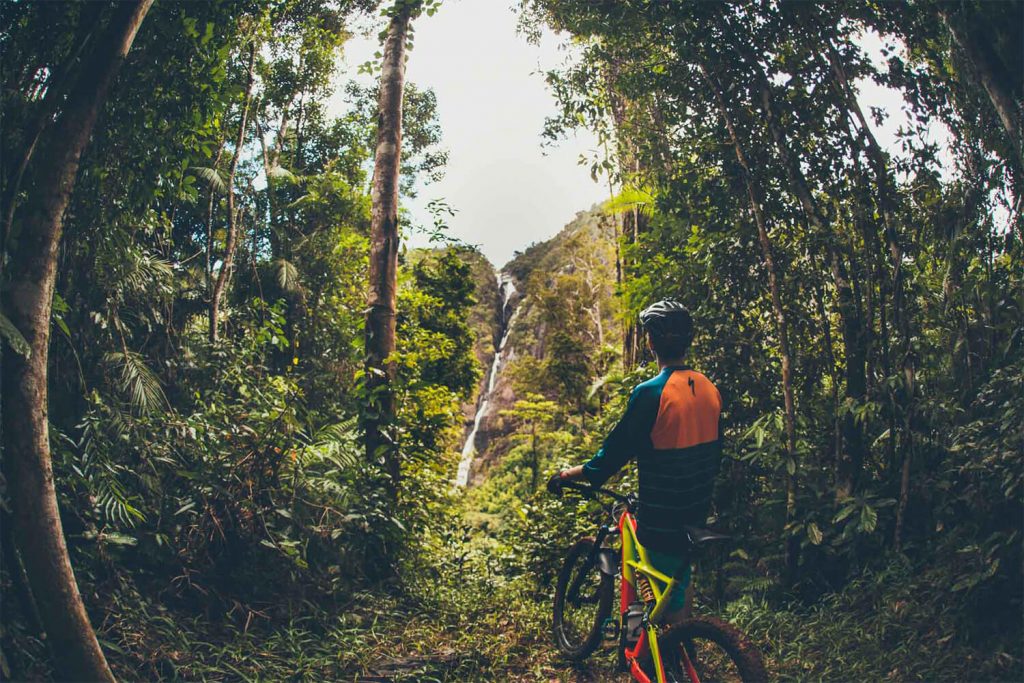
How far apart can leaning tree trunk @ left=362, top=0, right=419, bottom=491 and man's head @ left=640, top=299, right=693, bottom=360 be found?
309 cm

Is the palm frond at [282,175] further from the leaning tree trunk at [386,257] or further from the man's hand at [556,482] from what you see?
the man's hand at [556,482]

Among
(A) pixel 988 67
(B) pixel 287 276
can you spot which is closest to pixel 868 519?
(A) pixel 988 67

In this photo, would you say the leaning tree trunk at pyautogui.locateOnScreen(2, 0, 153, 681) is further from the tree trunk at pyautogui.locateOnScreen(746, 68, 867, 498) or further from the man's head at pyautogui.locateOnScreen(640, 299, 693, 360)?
the tree trunk at pyautogui.locateOnScreen(746, 68, 867, 498)

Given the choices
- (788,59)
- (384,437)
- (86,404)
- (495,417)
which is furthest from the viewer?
(495,417)

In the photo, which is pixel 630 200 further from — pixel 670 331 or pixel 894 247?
pixel 670 331

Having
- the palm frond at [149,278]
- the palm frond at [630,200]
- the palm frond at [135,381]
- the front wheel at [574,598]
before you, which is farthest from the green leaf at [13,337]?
the palm frond at [630,200]

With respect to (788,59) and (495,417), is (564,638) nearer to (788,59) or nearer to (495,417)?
(788,59)

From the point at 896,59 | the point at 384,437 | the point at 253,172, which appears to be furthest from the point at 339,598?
the point at 253,172

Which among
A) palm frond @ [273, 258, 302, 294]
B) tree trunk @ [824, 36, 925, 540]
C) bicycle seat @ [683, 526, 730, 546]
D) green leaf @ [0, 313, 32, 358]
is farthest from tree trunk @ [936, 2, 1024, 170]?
palm frond @ [273, 258, 302, 294]

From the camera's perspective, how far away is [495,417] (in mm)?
29969

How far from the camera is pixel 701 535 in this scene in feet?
8.47

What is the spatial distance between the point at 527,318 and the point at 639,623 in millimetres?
28320

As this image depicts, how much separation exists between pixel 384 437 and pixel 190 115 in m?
2.93

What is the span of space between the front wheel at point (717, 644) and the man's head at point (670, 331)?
112 centimetres
